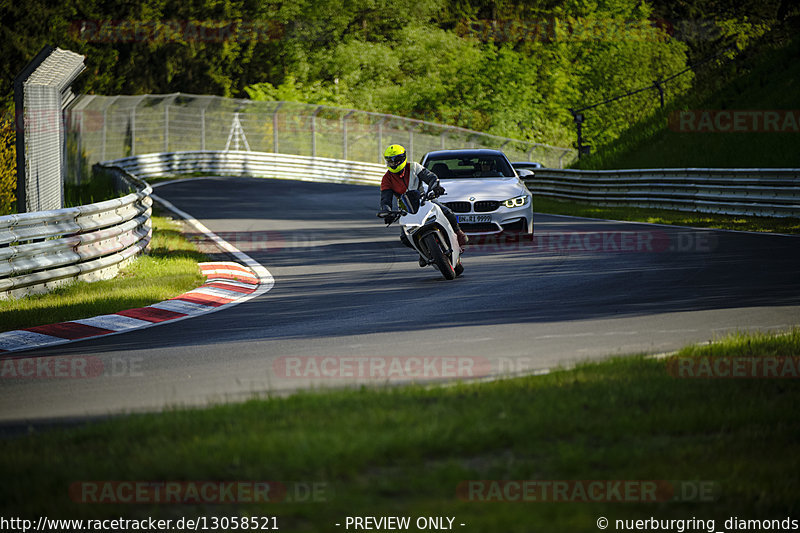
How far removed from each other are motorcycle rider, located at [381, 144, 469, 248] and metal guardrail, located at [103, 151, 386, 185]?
29942 millimetres

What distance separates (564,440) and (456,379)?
1707 millimetres

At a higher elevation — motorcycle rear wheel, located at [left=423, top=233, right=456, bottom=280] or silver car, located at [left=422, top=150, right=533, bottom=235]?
silver car, located at [left=422, top=150, right=533, bottom=235]

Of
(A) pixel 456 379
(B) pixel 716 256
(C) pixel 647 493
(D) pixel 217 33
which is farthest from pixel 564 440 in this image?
(D) pixel 217 33

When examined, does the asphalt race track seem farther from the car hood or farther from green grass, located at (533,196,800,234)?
green grass, located at (533,196,800,234)

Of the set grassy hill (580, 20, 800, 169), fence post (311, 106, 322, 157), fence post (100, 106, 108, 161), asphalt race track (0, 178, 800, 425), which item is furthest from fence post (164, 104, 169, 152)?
asphalt race track (0, 178, 800, 425)

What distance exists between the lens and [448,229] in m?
12.5

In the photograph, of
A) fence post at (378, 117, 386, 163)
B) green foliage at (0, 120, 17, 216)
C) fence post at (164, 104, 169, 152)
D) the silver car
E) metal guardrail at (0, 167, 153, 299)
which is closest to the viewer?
metal guardrail at (0, 167, 153, 299)

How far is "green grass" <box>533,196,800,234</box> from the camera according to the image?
18.5m

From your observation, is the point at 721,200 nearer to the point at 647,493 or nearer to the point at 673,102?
the point at 673,102

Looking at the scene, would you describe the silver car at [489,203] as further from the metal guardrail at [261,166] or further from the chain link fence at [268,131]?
the metal guardrail at [261,166]

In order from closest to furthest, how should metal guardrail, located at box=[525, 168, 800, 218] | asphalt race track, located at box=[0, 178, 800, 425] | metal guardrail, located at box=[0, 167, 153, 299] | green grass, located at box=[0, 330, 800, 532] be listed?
1. green grass, located at box=[0, 330, 800, 532]
2. asphalt race track, located at box=[0, 178, 800, 425]
3. metal guardrail, located at box=[0, 167, 153, 299]
4. metal guardrail, located at box=[525, 168, 800, 218]

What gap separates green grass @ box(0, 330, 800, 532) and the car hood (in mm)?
10163

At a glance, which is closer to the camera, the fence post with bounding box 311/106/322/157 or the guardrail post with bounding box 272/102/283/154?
the guardrail post with bounding box 272/102/283/154

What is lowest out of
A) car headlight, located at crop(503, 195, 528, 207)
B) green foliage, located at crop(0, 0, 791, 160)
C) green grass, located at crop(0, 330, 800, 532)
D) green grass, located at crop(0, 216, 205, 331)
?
green grass, located at crop(0, 216, 205, 331)
